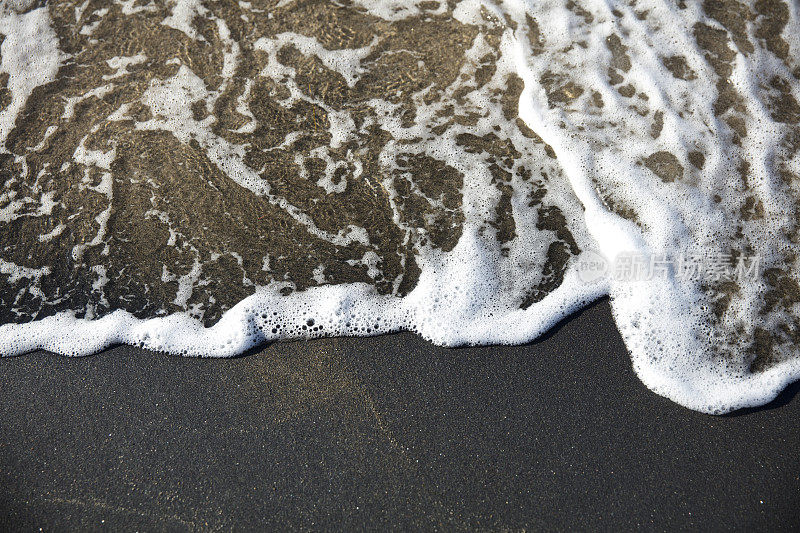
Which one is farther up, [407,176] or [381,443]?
[407,176]

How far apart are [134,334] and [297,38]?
2.06 metres

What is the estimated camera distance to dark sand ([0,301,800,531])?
1978 mm

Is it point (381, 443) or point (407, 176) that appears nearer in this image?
point (381, 443)

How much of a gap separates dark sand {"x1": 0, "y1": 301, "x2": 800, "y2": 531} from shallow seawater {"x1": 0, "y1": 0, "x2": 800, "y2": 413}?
0.40 ft

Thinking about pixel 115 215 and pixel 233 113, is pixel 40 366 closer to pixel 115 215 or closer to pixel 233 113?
pixel 115 215

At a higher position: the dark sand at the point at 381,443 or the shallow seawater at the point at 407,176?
the shallow seawater at the point at 407,176

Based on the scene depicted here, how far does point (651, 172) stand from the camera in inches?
108

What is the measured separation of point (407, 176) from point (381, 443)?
1393mm

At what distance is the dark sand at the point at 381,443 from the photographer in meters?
1.98

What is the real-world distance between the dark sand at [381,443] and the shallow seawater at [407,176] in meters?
0.12

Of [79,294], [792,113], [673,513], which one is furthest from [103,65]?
[792,113]

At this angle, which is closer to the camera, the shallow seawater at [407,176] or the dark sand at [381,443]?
the dark sand at [381,443]

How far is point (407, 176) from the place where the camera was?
2793 millimetres

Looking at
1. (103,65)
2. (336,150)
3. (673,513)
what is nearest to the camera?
(673,513)
